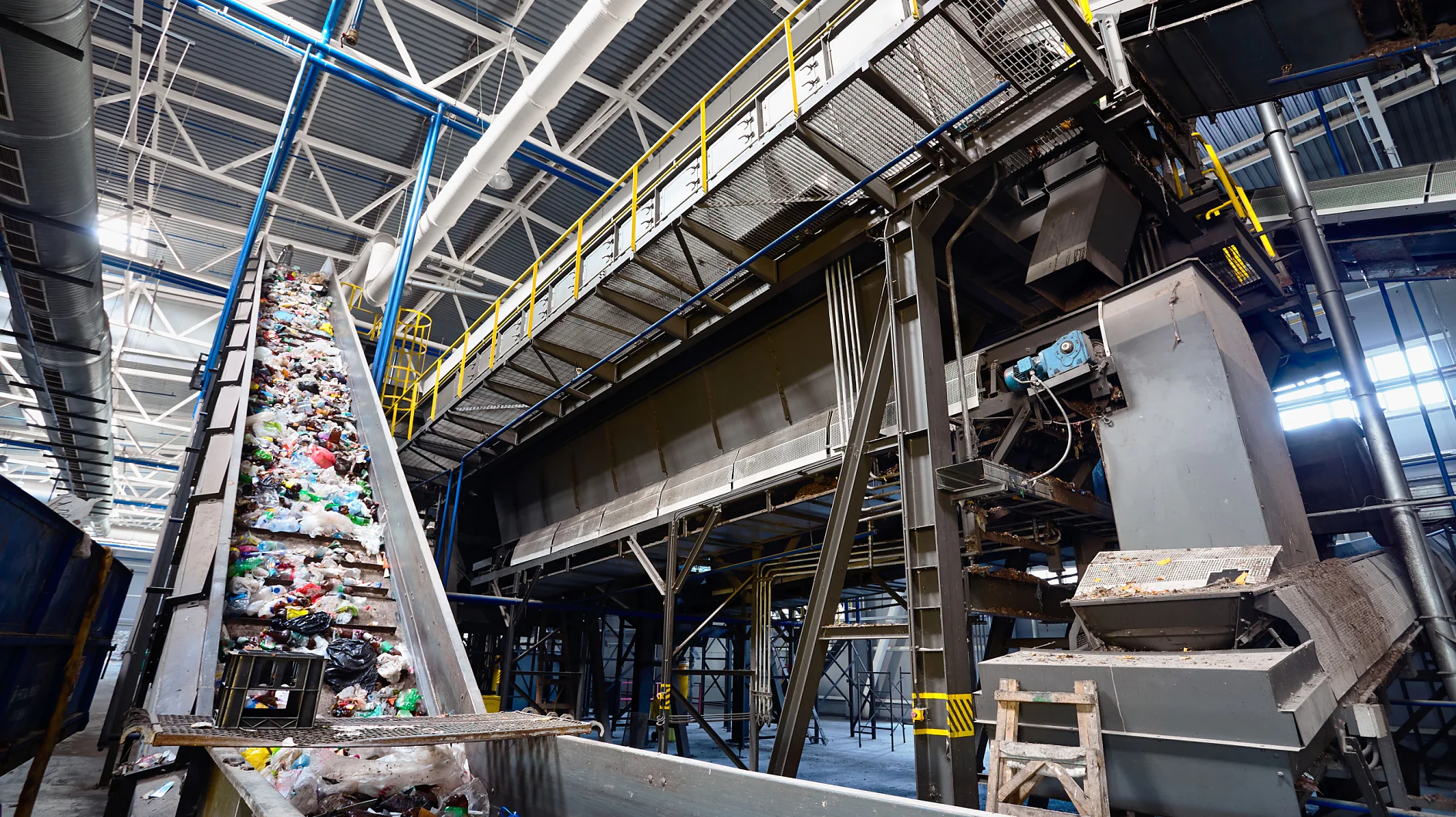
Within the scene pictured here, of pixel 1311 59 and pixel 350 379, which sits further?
pixel 350 379

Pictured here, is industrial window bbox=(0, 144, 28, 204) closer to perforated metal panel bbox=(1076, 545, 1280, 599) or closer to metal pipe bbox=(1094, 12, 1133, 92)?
metal pipe bbox=(1094, 12, 1133, 92)

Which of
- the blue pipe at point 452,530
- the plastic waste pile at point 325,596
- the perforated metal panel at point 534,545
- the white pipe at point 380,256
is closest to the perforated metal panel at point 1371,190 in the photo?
the plastic waste pile at point 325,596

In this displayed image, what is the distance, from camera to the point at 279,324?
8.59 metres

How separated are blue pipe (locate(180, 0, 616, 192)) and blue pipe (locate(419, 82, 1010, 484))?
5273 mm

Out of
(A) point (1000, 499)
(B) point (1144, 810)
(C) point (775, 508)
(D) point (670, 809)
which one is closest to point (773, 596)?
(C) point (775, 508)

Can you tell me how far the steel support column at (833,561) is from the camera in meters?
4.90

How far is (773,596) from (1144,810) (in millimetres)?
9843

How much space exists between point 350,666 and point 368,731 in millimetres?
1501

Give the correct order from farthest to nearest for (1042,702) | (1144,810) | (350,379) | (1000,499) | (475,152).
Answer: (475,152) → (350,379) → (1000,499) → (1042,702) → (1144,810)

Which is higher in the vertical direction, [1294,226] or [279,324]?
[1294,226]

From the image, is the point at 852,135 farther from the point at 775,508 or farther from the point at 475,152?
the point at 475,152

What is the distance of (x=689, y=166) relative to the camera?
23.9 feet

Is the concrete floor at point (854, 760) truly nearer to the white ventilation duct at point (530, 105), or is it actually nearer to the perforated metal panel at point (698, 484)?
the perforated metal panel at point (698, 484)

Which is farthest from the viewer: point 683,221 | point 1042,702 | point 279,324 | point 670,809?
point 279,324
